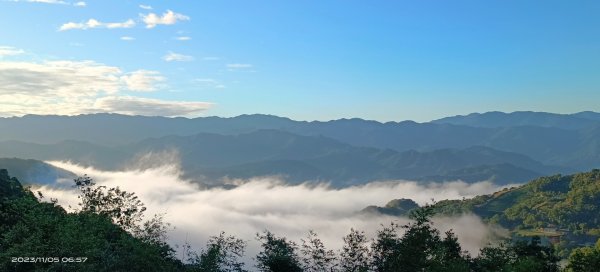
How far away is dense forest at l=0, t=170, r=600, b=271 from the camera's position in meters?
54.0

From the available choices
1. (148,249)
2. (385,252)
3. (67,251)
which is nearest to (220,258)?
(148,249)

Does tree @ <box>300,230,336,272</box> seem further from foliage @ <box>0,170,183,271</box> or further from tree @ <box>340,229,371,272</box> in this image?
foliage @ <box>0,170,183,271</box>

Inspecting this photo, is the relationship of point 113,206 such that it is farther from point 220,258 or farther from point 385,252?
point 385,252

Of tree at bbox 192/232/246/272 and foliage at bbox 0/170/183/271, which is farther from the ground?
foliage at bbox 0/170/183/271

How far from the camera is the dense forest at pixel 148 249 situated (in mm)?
54031

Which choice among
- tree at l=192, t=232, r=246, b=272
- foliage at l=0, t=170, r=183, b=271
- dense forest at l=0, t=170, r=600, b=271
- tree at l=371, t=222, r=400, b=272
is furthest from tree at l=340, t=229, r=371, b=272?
foliage at l=0, t=170, r=183, b=271

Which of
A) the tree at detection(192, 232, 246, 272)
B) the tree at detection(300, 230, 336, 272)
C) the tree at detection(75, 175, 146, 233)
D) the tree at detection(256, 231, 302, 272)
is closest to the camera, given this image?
the tree at detection(192, 232, 246, 272)

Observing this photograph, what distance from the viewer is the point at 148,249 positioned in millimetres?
58250

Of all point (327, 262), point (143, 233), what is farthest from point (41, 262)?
point (327, 262)

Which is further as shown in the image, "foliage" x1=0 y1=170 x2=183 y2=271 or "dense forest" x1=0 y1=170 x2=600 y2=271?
"dense forest" x1=0 y1=170 x2=600 y2=271

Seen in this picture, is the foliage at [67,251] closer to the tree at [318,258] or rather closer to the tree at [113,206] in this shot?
the tree at [113,206]

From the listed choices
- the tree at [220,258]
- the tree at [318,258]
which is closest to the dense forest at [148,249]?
the tree at [318,258]

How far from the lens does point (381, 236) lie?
82375mm

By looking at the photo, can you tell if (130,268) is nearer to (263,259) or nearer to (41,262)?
(41,262)
